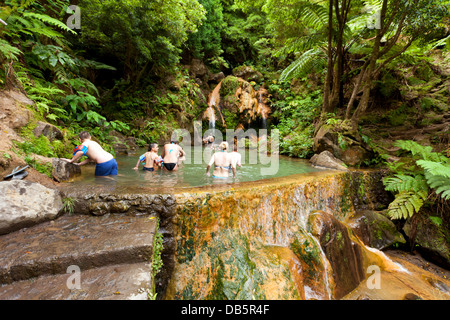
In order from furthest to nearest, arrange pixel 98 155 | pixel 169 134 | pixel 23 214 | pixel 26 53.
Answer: pixel 169 134 → pixel 26 53 → pixel 98 155 → pixel 23 214

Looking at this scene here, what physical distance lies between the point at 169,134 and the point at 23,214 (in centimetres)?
954

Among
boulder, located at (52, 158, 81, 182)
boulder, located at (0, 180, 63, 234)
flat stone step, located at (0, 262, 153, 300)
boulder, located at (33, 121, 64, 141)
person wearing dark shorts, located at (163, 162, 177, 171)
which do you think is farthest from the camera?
person wearing dark shorts, located at (163, 162, 177, 171)

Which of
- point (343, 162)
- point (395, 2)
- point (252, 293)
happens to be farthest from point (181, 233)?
point (395, 2)

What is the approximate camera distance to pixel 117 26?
309 inches

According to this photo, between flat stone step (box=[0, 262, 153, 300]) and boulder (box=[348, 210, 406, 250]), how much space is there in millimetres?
4820

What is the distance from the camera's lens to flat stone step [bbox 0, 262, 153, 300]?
1.64 meters

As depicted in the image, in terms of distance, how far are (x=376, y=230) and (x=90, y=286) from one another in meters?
5.71

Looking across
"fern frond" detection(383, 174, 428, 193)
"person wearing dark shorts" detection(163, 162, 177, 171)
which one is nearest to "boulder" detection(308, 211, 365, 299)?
"fern frond" detection(383, 174, 428, 193)

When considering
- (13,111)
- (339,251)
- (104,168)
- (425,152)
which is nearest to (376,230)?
(339,251)

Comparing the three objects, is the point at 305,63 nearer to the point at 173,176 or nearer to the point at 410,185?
the point at 410,185

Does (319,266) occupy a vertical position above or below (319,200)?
below

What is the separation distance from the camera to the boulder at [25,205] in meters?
2.22

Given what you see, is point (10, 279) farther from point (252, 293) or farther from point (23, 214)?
point (252, 293)

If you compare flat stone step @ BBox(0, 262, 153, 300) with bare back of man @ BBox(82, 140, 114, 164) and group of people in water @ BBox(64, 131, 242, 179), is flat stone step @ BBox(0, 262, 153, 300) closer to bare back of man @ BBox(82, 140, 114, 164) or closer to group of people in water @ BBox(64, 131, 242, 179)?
group of people in water @ BBox(64, 131, 242, 179)
